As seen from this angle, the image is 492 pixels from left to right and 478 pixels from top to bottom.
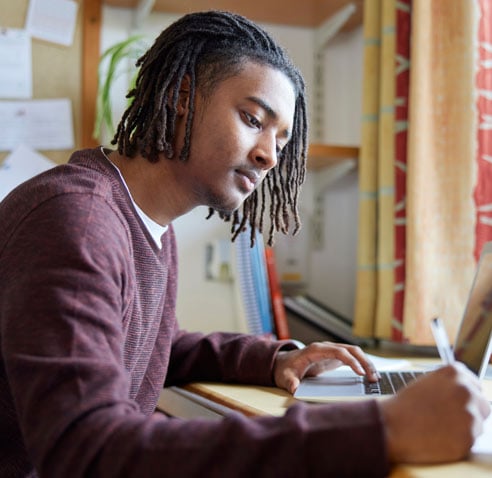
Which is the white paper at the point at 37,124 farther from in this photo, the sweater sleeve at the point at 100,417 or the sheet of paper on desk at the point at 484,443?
the sheet of paper on desk at the point at 484,443

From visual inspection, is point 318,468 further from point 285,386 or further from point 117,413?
point 285,386

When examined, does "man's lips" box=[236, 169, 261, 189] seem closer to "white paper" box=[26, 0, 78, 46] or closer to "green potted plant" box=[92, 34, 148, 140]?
"green potted plant" box=[92, 34, 148, 140]

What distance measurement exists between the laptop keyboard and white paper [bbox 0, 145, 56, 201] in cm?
99

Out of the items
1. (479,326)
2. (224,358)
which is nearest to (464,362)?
(479,326)

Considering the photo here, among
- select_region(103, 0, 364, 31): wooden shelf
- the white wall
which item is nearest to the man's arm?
the white wall

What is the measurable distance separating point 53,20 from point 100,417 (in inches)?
53.1

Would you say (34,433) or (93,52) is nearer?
(34,433)

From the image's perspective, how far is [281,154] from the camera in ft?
3.76

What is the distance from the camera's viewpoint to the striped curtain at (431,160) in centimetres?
141

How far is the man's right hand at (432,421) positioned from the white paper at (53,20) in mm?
1397

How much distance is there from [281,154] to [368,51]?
60cm

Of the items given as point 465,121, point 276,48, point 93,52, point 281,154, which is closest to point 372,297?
point 465,121

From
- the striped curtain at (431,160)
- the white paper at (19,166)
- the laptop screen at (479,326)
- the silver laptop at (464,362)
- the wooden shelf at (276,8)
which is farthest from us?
the wooden shelf at (276,8)

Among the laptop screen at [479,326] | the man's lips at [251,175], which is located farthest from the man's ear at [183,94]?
the laptop screen at [479,326]
